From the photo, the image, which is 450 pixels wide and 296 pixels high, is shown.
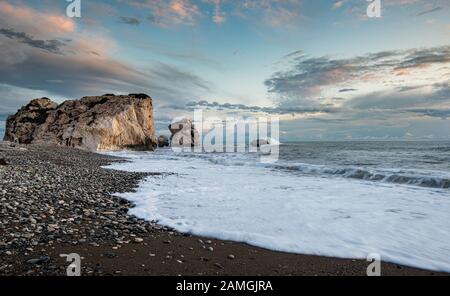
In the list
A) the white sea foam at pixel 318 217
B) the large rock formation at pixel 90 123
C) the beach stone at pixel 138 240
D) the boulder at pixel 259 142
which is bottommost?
the white sea foam at pixel 318 217

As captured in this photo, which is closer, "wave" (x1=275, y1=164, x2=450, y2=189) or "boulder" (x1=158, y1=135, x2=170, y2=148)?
"wave" (x1=275, y1=164, x2=450, y2=189)

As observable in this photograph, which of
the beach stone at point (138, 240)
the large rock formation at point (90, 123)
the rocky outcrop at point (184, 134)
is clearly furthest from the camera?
the rocky outcrop at point (184, 134)

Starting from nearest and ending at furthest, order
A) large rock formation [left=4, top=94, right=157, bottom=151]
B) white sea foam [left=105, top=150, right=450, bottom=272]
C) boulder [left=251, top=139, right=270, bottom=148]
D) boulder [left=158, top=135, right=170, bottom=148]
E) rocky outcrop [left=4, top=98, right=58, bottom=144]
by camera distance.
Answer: white sea foam [left=105, top=150, right=450, bottom=272], large rock formation [left=4, top=94, right=157, bottom=151], rocky outcrop [left=4, top=98, right=58, bottom=144], boulder [left=158, top=135, right=170, bottom=148], boulder [left=251, top=139, right=270, bottom=148]

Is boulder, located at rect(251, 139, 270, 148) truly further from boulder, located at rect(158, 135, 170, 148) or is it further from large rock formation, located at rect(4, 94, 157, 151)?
large rock formation, located at rect(4, 94, 157, 151)

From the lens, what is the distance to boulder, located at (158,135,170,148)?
69.6 metres

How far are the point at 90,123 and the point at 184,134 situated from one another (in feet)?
89.1

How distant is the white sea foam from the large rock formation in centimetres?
3606

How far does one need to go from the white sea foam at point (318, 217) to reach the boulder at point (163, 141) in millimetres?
59445

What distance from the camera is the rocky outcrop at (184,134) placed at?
6888 centimetres

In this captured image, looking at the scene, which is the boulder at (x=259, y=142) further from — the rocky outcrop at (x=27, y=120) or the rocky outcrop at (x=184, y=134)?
the rocky outcrop at (x=27, y=120)

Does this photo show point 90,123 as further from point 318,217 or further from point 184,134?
point 318,217

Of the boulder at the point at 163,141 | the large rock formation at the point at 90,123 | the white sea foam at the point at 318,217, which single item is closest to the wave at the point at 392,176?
the white sea foam at the point at 318,217

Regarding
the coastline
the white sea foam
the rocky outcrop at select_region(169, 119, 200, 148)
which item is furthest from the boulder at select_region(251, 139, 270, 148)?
the coastline
